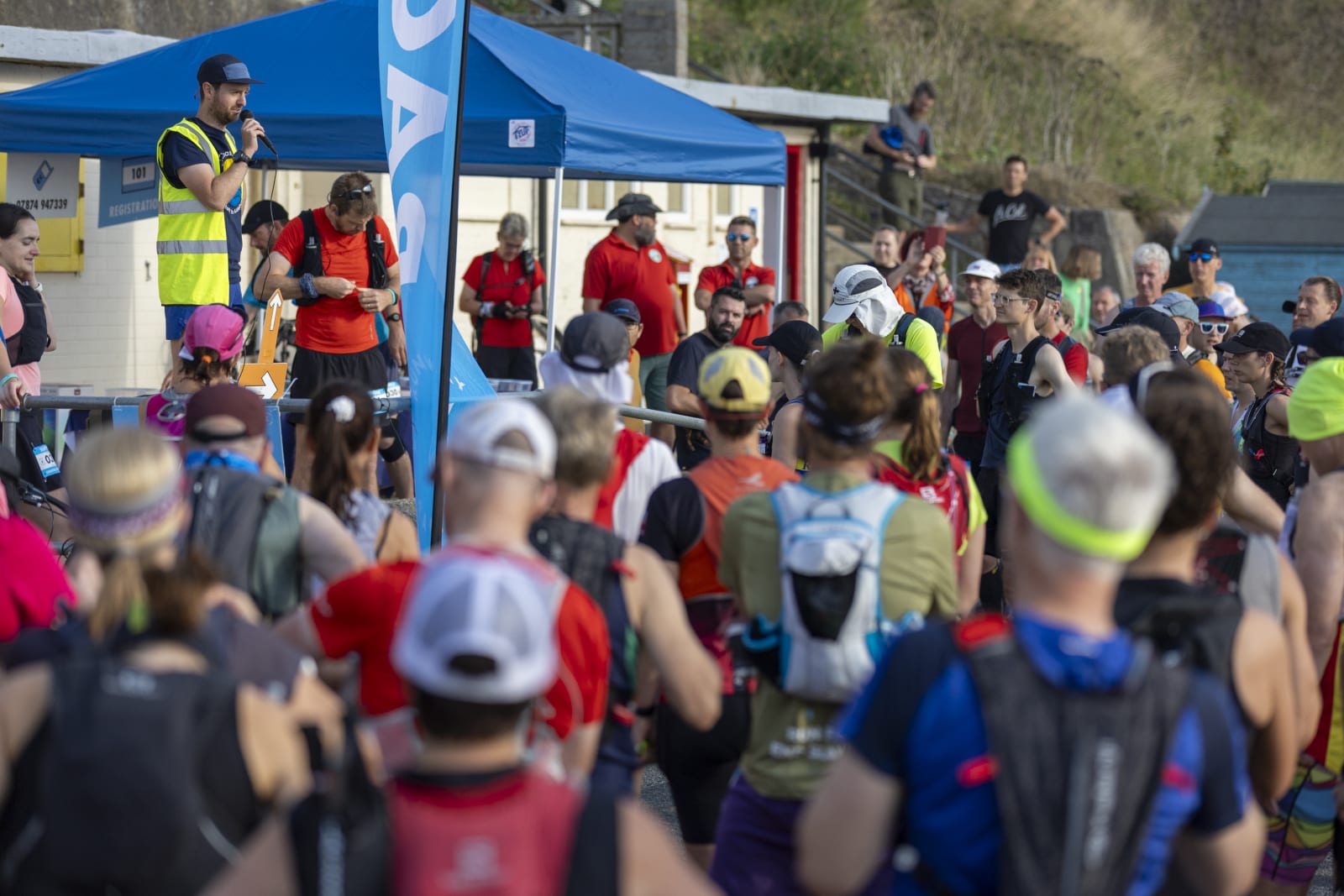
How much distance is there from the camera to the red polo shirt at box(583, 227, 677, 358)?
11609 mm

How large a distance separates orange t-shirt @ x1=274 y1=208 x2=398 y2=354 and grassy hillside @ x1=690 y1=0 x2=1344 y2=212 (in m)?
15.5

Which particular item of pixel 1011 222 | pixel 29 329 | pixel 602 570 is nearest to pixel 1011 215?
pixel 1011 222

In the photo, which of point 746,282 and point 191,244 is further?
point 746,282

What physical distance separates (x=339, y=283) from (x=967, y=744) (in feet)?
22.6

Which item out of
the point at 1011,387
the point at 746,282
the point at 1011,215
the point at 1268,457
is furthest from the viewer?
the point at 1011,215

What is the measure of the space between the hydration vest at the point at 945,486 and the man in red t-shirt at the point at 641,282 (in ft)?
22.7

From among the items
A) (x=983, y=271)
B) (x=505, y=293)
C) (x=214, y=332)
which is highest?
(x=983, y=271)

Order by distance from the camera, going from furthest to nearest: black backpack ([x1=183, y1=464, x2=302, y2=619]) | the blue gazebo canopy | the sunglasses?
the blue gazebo canopy < the sunglasses < black backpack ([x1=183, y1=464, x2=302, y2=619])

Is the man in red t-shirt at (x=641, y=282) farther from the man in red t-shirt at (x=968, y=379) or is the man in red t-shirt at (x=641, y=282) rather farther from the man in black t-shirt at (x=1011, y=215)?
the man in black t-shirt at (x=1011, y=215)

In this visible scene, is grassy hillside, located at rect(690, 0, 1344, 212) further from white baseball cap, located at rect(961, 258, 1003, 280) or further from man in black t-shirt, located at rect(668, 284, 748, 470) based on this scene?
man in black t-shirt, located at rect(668, 284, 748, 470)

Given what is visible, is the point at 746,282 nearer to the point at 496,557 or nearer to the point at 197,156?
the point at 197,156

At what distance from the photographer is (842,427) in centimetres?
347

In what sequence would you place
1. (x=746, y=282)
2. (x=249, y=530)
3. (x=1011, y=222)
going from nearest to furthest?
(x=249, y=530) → (x=746, y=282) → (x=1011, y=222)

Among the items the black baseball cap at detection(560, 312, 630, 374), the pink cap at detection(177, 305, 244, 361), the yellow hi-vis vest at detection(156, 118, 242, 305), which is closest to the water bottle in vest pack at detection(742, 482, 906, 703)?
the black baseball cap at detection(560, 312, 630, 374)
